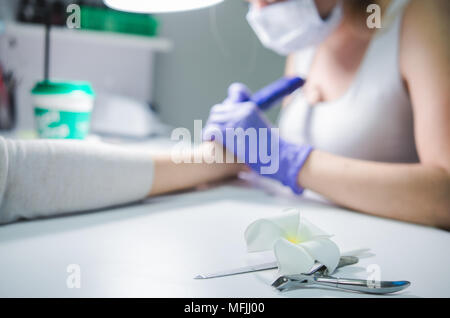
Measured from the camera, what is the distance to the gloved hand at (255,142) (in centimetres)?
64

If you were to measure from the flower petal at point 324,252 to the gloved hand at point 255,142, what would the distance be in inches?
9.8

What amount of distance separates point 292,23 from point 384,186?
34 cm

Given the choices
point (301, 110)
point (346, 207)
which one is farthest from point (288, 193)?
point (301, 110)

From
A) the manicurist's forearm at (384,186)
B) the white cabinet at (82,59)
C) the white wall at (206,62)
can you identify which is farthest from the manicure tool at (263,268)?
the white cabinet at (82,59)

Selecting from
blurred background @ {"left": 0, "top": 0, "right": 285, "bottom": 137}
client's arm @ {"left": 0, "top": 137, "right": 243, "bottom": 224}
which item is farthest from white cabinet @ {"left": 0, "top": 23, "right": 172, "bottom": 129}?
client's arm @ {"left": 0, "top": 137, "right": 243, "bottom": 224}

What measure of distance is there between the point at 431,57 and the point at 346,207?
0.78ft

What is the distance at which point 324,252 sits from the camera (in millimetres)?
372

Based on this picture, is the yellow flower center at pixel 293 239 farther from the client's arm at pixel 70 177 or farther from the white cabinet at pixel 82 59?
the white cabinet at pixel 82 59

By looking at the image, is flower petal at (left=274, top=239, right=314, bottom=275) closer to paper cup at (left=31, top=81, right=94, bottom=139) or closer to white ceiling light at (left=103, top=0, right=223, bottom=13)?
white ceiling light at (left=103, top=0, right=223, bottom=13)

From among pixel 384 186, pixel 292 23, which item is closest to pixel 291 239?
pixel 384 186

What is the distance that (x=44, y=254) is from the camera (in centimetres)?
39

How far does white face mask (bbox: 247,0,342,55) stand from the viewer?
2.30 ft

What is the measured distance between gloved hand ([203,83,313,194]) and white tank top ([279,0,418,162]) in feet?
0.40

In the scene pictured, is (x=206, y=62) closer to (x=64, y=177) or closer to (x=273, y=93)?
(x=273, y=93)
